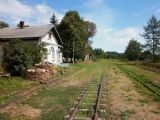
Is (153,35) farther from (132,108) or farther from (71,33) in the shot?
(132,108)

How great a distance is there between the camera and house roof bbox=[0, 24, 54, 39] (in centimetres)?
2947

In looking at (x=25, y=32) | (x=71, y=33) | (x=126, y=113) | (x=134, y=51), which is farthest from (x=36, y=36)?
(x=134, y=51)

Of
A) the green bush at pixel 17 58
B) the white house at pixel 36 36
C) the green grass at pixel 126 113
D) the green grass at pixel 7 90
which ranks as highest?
the white house at pixel 36 36

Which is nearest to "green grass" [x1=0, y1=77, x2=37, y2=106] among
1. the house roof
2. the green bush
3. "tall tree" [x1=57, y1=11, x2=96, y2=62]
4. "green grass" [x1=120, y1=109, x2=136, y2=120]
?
the green bush

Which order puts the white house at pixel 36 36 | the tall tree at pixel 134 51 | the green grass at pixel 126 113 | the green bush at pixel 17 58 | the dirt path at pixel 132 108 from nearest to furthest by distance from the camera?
the green grass at pixel 126 113 < the dirt path at pixel 132 108 < the green bush at pixel 17 58 < the white house at pixel 36 36 < the tall tree at pixel 134 51

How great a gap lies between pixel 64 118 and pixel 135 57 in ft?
265

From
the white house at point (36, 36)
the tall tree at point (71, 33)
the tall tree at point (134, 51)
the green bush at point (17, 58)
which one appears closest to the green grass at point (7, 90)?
the green bush at point (17, 58)

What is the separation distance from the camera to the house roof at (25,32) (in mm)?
29470

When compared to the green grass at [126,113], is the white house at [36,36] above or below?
above

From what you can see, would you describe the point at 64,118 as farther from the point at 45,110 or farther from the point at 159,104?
the point at 159,104

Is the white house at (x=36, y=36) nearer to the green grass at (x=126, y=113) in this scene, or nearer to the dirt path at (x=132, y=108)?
the dirt path at (x=132, y=108)

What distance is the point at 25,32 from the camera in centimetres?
3133

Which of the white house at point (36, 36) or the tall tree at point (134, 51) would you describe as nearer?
the white house at point (36, 36)

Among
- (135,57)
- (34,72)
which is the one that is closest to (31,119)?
(34,72)
